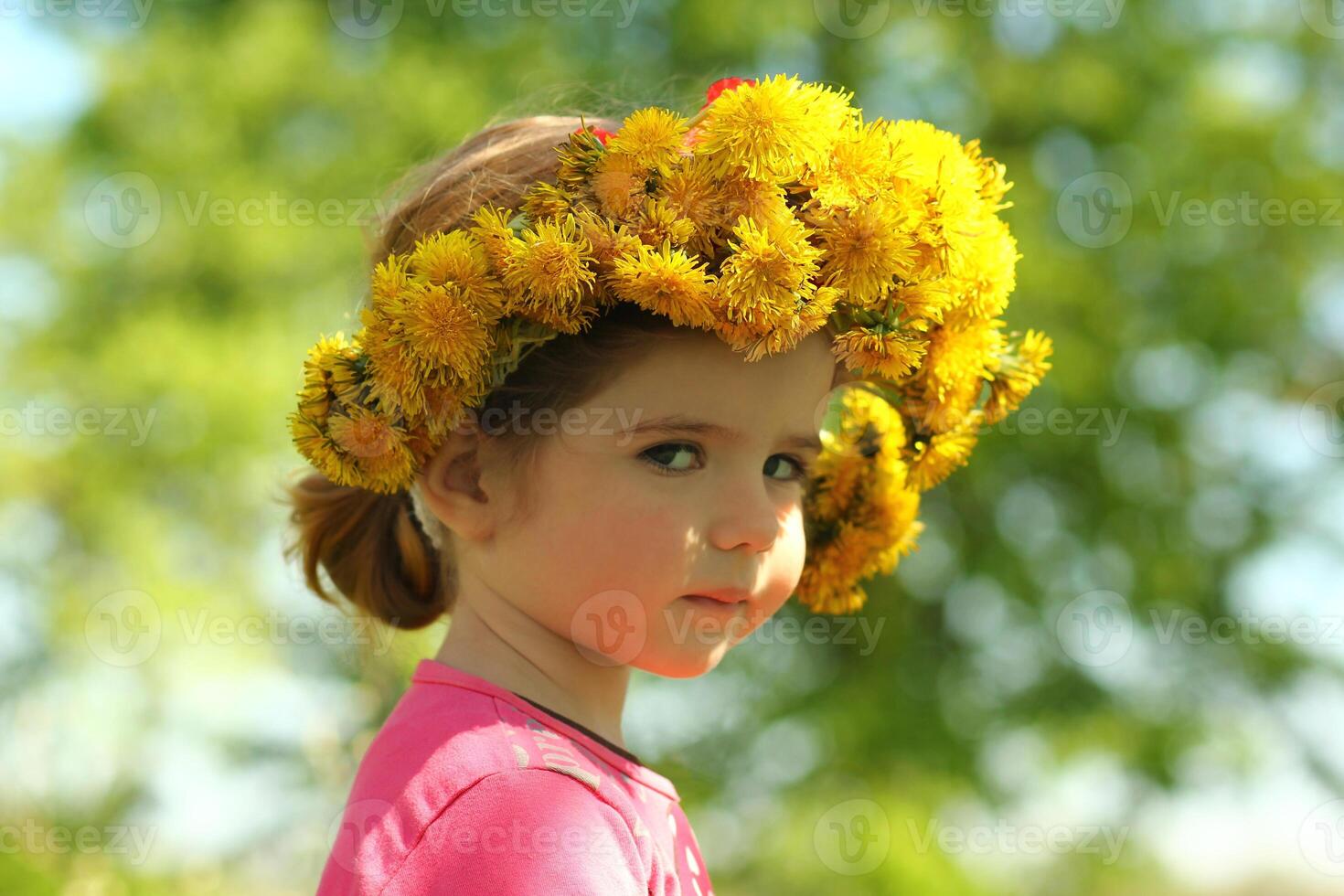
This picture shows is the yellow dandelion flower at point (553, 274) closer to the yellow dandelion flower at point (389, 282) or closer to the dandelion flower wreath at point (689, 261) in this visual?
the dandelion flower wreath at point (689, 261)

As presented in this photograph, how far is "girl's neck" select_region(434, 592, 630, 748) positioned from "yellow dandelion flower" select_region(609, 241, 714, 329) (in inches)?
18.0

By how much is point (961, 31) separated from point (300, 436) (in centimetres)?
611

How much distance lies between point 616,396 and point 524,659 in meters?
0.37

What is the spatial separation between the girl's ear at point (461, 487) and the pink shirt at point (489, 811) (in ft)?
0.65

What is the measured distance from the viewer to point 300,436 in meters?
1.85

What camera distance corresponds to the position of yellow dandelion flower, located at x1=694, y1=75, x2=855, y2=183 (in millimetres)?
1689

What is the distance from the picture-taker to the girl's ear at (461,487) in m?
1.83

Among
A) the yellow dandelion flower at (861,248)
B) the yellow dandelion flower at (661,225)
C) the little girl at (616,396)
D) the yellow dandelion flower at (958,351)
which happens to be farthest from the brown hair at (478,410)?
the yellow dandelion flower at (958,351)

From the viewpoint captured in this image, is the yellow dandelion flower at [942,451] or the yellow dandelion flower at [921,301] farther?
the yellow dandelion flower at [942,451]

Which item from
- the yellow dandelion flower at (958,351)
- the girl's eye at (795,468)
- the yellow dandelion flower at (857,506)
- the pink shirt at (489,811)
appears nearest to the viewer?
the pink shirt at (489,811)

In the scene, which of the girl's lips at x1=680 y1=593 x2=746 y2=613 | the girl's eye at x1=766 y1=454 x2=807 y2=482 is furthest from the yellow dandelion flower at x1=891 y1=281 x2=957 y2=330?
the girl's lips at x1=680 y1=593 x2=746 y2=613

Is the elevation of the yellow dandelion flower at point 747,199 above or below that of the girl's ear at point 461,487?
above

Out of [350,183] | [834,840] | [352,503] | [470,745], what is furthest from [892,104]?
[470,745]

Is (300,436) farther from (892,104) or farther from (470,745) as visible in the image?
(892,104)
